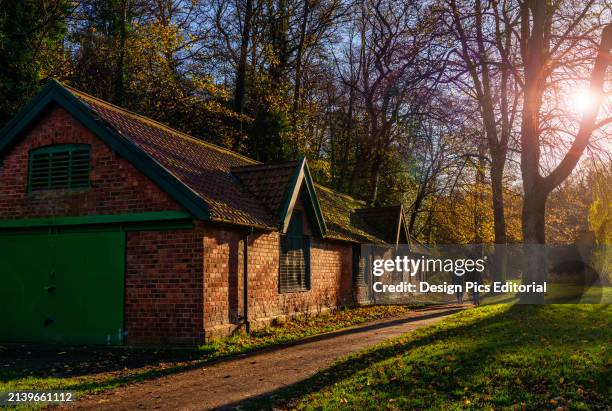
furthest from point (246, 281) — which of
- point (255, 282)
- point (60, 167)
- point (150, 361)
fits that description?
point (60, 167)

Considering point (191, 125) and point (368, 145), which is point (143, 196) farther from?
point (368, 145)

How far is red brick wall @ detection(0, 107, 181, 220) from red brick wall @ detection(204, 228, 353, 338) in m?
1.63

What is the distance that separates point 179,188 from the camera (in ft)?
39.7

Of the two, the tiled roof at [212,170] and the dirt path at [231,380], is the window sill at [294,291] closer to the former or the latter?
the tiled roof at [212,170]

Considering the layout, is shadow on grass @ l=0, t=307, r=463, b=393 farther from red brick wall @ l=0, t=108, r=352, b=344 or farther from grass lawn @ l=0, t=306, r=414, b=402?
red brick wall @ l=0, t=108, r=352, b=344

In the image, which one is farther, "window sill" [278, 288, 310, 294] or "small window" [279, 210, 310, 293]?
"small window" [279, 210, 310, 293]

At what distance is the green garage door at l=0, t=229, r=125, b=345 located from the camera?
1274cm

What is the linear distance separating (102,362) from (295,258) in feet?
24.3

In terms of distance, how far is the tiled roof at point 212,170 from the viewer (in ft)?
43.4

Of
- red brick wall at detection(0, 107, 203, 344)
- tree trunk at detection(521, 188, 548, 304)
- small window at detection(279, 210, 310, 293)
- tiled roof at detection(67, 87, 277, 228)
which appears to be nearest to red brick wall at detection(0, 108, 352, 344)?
red brick wall at detection(0, 107, 203, 344)

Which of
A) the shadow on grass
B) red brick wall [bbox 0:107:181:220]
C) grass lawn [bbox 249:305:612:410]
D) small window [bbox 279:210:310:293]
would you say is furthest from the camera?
small window [bbox 279:210:310:293]

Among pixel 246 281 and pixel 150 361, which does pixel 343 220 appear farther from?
pixel 150 361

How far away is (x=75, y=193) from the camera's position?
13.4 m

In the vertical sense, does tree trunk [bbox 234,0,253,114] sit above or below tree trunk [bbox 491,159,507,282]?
above
